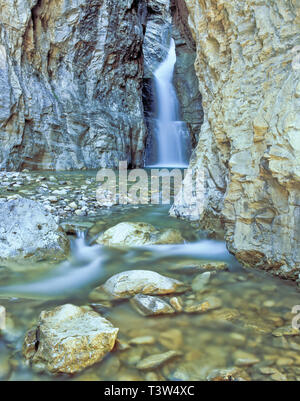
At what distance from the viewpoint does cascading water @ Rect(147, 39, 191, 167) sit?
15.7m

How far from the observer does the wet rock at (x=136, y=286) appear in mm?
2150

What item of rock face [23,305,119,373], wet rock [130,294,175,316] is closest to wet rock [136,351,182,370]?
rock face [23,305,119,373]

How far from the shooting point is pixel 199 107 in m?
15.6

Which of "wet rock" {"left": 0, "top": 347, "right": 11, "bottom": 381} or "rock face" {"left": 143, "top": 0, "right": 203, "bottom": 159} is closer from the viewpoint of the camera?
"wet rock" {"left": 0, "top": 347, "right": 11, "bottom": 381}

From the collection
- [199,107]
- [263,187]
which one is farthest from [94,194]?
[199,107]

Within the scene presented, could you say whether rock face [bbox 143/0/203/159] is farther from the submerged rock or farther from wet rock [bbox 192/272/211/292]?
wet rock [bbox 192/272/211/292]

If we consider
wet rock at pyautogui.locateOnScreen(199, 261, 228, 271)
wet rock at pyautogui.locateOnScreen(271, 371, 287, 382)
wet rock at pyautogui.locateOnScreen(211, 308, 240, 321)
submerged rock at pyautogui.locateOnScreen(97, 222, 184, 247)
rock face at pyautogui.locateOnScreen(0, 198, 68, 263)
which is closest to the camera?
wet rock at pyautogui.locateOnScreen(271, 371, 287, 382)

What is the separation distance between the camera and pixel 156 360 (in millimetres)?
1456

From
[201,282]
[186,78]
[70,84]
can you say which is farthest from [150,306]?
[186,78]

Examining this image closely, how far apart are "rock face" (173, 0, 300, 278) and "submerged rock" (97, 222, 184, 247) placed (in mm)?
802

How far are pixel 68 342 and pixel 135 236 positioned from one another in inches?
83.3

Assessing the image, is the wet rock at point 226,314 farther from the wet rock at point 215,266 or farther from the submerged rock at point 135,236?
the submerged rock at point 135,236

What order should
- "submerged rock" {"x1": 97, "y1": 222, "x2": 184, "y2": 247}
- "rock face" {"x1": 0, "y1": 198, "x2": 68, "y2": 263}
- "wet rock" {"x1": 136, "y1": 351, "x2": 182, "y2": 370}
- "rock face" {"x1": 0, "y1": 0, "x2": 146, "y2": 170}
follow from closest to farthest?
"wet rock" {"x1": 136, "y1": 351, "x2": 182, "y2": 370} < "rock face" {"x1": 0, "y1": 198, "x2": 68, "y2": 263} < "submerged rock" {"x1": 97, "y1": 222, "x2": 184, "y2": 247} < "rock face" {"x1": 0, "y1": 0, "x2": 146, "y2": 170}
